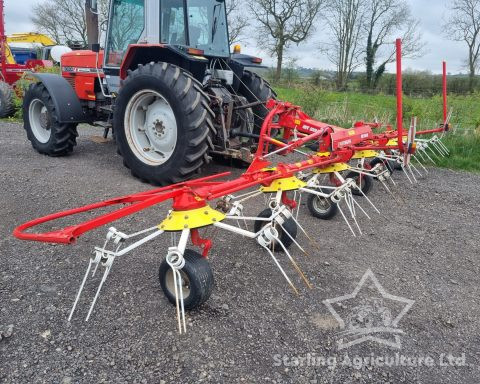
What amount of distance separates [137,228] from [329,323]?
1.61 meters

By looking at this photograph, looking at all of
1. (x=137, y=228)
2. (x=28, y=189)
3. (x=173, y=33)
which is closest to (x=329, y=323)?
(x=137, y=228)

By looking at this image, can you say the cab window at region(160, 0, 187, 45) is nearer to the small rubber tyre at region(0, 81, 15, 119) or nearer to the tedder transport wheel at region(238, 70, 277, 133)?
the tedder transport wheel at region(238, 70, 277, 133)

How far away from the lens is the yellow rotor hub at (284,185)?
8.37 ft

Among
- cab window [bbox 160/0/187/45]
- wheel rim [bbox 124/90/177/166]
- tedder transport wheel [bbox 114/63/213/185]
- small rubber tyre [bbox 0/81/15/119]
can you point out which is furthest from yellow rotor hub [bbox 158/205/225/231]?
small rubber tyre [bbox 0/81/15/119]

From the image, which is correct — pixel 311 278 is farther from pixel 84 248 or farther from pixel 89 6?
pixel 89 6

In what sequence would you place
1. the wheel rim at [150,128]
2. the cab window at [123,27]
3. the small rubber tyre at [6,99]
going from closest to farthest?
1. the wheel rim at [150,128]
2. the cab window at [123,27]
3. the small rubber tyre at [6,99]


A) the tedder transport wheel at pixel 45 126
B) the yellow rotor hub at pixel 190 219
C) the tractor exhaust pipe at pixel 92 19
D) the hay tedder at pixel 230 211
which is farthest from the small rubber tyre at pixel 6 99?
the yellow rotor hub at pixel 190 219

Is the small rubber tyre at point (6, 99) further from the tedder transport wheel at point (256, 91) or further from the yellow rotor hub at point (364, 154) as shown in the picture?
the yellow rotor hub at point (364, 154)

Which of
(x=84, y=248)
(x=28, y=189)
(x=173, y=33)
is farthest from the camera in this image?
(x=173, y=33)

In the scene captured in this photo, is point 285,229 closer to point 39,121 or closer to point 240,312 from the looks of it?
point 240,312

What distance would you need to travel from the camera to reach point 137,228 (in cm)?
292

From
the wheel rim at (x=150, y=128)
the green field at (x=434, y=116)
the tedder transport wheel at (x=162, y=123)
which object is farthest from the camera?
the green field at (x=434, y=116)

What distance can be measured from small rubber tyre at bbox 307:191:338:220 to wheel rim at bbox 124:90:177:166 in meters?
1.44

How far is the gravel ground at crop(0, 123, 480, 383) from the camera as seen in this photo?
161 centimetres
